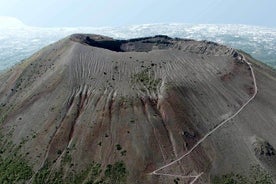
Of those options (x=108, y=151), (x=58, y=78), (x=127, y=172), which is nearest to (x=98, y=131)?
(x=108, y=151)

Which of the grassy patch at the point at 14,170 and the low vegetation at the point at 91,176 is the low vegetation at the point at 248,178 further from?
the grassy patch at the point at 14,170

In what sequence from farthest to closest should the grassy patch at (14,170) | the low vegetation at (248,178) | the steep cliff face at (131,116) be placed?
the grassy patch at (14,170)
the steep cliff face at (131,116)
the low vegetation at (248,178)

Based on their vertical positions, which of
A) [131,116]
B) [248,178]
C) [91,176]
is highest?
[131,116]

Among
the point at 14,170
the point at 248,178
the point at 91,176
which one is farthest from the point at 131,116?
the point at 248,178

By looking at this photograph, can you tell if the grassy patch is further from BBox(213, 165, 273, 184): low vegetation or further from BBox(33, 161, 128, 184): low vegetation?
BBox(213, 165, 273, 184): low vegetation

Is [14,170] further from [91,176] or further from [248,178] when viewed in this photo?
[248,178]

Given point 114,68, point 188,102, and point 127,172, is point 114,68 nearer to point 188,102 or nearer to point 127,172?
point 188,102

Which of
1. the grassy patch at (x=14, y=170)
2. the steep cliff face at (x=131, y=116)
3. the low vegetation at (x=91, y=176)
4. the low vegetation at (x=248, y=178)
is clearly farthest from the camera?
the grassy patch at (x=14, y=170)

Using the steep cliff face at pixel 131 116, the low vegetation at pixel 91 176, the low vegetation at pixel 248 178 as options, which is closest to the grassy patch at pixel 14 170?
the steep cliff face at pixel 131 116

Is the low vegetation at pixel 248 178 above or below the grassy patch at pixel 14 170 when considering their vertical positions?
below
